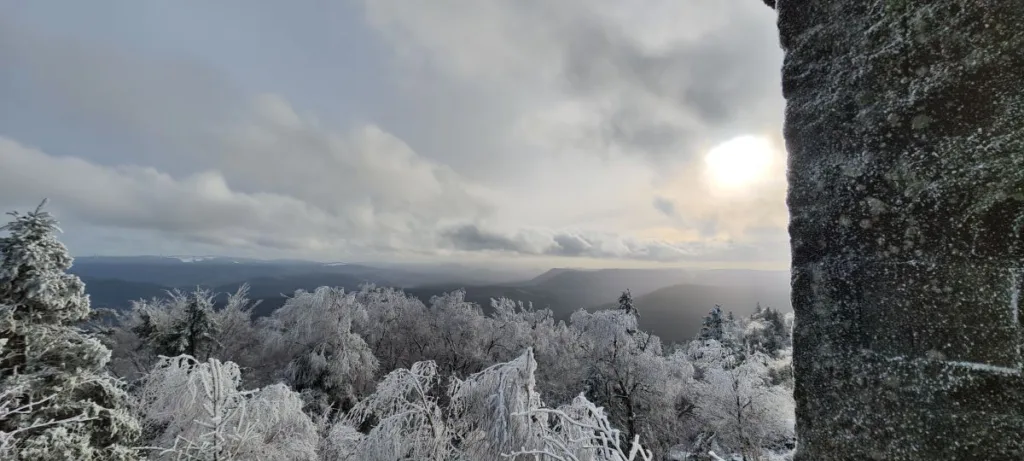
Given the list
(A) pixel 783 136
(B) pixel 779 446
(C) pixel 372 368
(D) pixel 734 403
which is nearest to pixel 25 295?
(A) pixel 783 136

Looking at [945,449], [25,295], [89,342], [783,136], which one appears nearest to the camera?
[945,449]

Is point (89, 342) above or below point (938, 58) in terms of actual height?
below

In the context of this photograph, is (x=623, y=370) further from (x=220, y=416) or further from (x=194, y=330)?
(x=194, y=330)

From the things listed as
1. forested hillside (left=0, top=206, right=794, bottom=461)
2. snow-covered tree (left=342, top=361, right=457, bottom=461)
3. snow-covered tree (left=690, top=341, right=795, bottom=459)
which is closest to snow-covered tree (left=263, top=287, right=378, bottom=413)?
forested hillside (left=0, top=206, right=794, bottom=461)

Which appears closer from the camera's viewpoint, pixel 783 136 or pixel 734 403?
pixel 783 136

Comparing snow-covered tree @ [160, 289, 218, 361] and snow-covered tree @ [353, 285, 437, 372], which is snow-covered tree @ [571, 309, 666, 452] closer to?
snow-covered tree @ [353, 285, 437, 372]

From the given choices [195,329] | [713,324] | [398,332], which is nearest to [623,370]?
[398,332]

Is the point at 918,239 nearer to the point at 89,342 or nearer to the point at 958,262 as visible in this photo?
the point at 958,262

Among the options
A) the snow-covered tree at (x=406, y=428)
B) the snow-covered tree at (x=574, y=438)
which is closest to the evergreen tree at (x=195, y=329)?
the snow-covered tree at (x=406, y=428)
